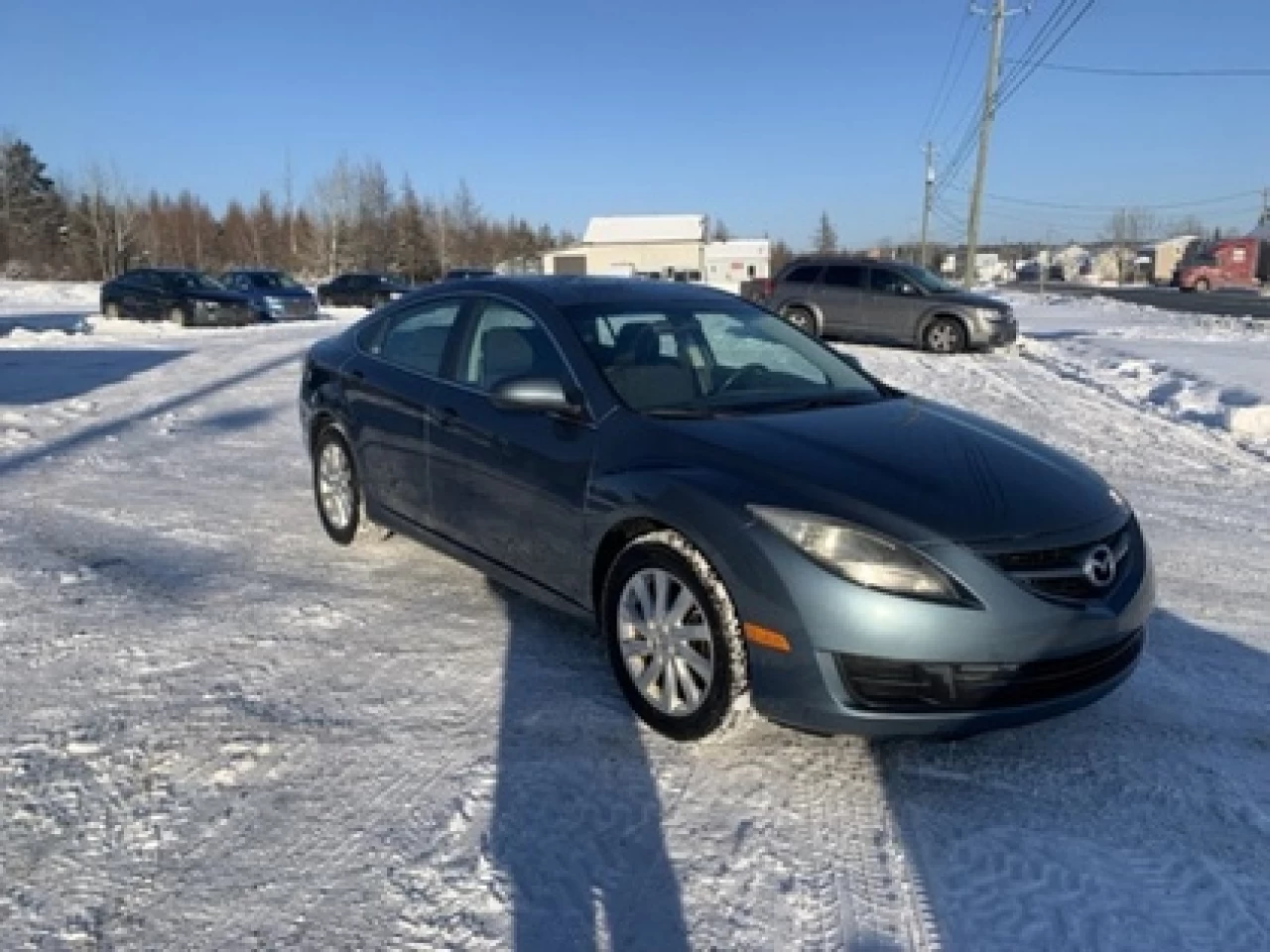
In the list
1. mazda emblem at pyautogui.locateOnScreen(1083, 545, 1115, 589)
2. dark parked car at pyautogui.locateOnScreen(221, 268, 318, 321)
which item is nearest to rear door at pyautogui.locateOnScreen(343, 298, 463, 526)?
mazda emblem at pyautogui.locateOnScreen(1083, 545, 1115, 589)

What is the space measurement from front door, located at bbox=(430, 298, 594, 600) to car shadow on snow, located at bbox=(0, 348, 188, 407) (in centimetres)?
834

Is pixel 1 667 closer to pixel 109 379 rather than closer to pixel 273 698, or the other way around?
pixel 273 698

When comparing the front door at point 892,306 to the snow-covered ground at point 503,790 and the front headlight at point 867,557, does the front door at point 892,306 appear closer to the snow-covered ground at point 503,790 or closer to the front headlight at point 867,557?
the snow-covered ground at point 503,790

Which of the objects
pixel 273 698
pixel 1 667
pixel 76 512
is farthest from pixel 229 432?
pixel 273 698

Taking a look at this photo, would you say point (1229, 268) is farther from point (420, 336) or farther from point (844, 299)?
point (420, 336)

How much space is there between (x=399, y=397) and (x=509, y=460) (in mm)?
1059

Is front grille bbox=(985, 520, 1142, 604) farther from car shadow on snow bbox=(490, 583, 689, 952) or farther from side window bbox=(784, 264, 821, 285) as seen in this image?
side window bbox=(784, 264, 821, 285)

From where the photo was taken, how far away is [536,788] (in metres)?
3.08

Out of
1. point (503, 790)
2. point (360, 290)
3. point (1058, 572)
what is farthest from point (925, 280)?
point (360, 290)

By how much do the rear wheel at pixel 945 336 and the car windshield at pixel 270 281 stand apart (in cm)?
1922

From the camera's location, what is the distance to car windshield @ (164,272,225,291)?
2547cm

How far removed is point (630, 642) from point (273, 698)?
1355mm

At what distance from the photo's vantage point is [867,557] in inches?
117

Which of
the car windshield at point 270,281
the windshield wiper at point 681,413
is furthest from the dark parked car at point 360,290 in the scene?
the windshield wiper at point 681,413
